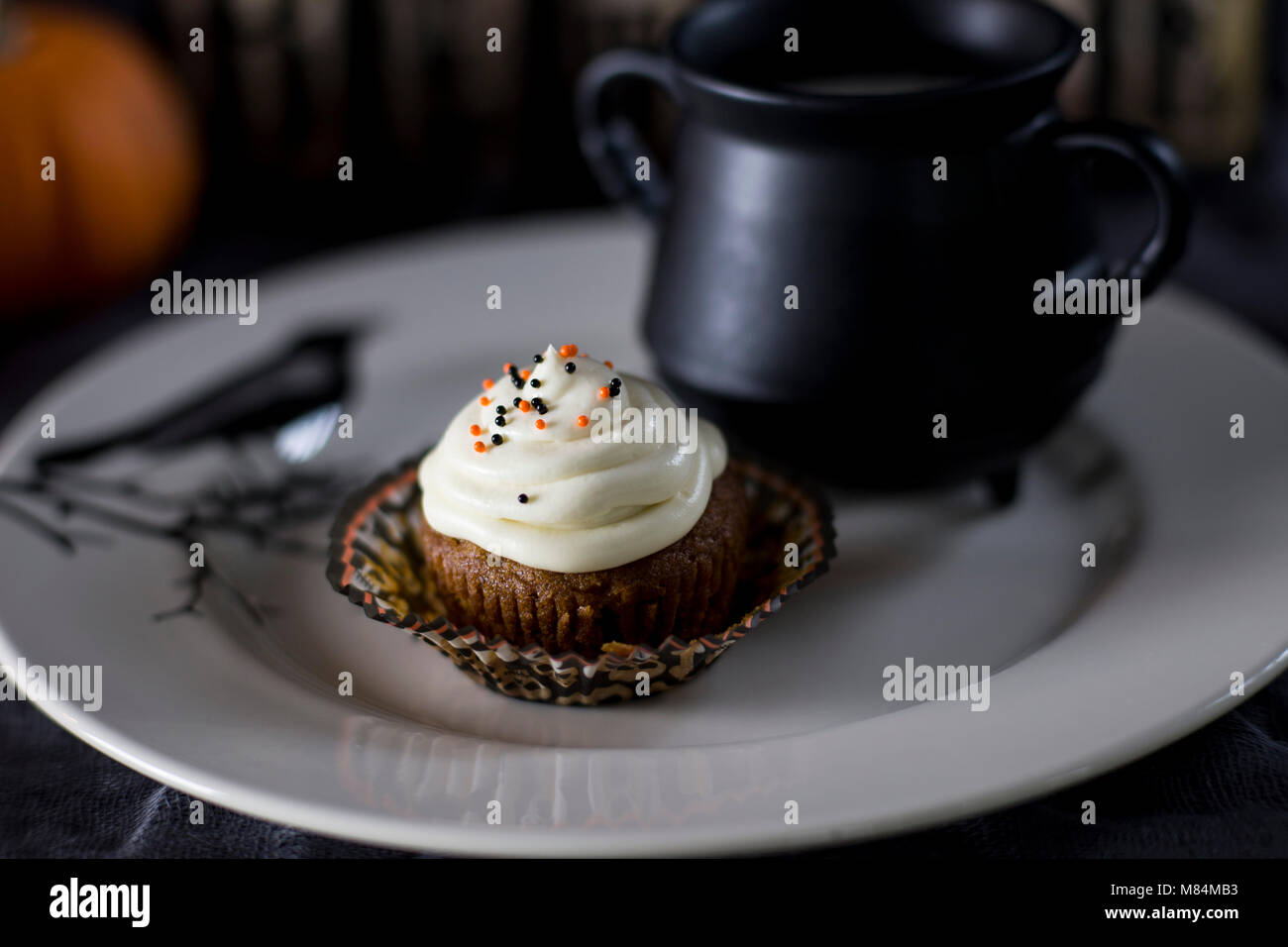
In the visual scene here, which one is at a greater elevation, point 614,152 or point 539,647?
point 614,152

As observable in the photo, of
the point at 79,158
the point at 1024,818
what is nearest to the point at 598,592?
the point at 1024,818

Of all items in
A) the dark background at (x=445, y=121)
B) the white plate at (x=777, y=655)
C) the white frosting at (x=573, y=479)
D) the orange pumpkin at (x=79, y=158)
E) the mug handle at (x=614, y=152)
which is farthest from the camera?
the dark background at (x=445, y=121)

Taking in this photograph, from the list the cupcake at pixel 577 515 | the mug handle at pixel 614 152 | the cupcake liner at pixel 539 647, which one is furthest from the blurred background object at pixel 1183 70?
the cupcake at pixel 577 515

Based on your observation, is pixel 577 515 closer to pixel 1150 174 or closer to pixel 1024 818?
pixel 1024 818

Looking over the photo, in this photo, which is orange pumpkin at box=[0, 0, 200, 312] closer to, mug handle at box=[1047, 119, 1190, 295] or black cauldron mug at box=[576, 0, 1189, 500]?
black cauldron mug at box=[576, 0, 1189, 500]

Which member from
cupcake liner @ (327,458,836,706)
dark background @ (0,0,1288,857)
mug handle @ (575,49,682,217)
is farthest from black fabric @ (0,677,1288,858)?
dark background @ (0,0,1288,857)

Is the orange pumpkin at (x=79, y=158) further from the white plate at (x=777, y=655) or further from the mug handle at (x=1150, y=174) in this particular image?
the mug handle at (x=1150, y=174)
